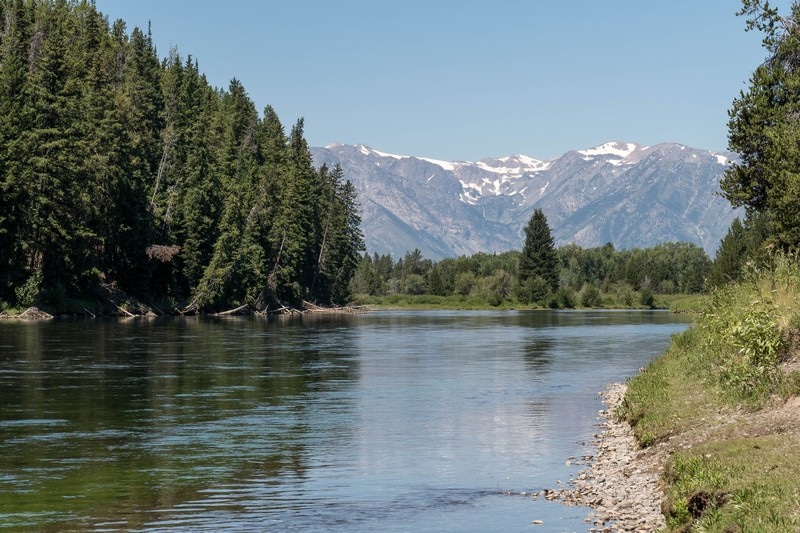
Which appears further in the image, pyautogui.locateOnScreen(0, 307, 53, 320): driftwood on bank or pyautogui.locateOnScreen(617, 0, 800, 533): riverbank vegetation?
pyautogui.locateOnScreen(0, 307, 53, 320): driftwood on bank

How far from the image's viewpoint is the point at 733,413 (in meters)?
24.6

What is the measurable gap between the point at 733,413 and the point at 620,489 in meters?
4.97

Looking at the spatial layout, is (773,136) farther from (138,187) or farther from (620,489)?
(138,187)

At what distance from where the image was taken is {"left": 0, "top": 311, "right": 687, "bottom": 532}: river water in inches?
780

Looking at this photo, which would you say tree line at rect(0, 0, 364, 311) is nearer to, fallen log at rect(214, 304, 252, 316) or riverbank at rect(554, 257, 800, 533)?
fallen log at rect(214, 304, 252, 316)

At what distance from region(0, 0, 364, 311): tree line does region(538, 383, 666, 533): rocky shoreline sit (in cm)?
8796

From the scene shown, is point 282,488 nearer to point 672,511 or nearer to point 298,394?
point 672,511

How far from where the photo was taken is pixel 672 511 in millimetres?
17812

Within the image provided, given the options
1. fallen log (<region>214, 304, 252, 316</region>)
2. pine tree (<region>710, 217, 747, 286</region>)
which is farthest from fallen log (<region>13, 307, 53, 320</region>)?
pine tree (<region>710, 217, 747, 286</region>)

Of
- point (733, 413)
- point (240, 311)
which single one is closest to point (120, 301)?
point (240, 311)

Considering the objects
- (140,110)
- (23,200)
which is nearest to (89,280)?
(23,200)

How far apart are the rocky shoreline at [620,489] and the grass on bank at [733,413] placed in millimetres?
426

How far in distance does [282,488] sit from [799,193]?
96.8 ft

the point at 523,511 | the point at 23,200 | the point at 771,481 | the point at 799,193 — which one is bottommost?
the point at 523,511
